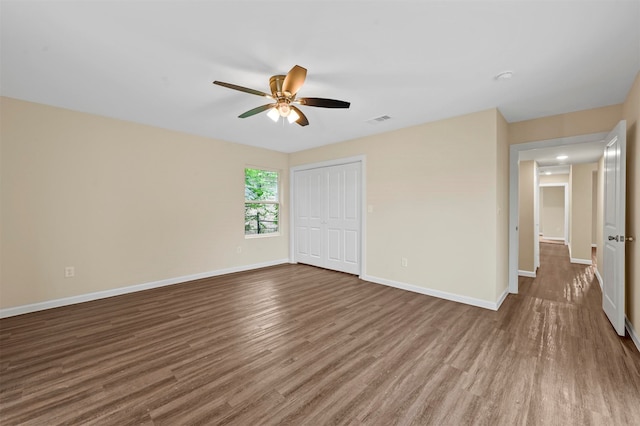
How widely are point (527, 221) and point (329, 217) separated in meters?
3.79

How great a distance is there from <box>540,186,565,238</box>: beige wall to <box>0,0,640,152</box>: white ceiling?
357 inches

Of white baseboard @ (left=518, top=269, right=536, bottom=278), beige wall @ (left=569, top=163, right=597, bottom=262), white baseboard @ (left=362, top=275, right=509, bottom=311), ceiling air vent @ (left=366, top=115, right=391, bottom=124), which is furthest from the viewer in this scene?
beige wall @ (left=569, top=163, right=597, bottom=262)

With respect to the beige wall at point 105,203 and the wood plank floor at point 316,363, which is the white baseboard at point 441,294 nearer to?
the wood plank floor at point 316,363

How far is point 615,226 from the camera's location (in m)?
2.69

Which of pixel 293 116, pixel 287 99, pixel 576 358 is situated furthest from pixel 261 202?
pixel 576 358

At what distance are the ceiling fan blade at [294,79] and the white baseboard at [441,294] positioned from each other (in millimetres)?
3214

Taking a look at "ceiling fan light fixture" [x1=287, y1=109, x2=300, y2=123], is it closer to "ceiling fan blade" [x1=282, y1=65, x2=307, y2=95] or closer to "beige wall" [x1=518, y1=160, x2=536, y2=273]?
"ceiling fan blade" [x1=282, y1=65, x2=307, y2=95]

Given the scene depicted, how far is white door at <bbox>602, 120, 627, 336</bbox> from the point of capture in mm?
2564

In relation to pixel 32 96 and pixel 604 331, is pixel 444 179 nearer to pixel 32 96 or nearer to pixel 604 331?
pixel 604 331

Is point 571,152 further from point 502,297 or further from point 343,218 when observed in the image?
point 343,218

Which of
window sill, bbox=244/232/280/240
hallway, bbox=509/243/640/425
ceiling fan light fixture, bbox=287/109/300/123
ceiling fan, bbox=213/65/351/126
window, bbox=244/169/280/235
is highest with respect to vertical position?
ceiling fan, bbox=213/65/351/126

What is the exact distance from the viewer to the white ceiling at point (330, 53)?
1.70m

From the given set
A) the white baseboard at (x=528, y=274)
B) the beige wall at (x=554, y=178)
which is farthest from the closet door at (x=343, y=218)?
the beige wall at (x=554, y=178)

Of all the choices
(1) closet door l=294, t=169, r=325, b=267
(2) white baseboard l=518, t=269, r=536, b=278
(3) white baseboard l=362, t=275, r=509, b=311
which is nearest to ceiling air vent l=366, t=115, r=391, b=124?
(1) closet door l=294, t=169, r=325, b=267
